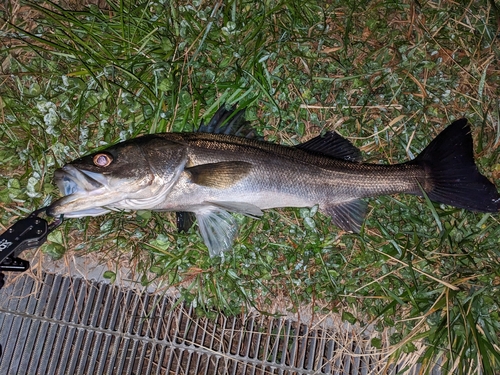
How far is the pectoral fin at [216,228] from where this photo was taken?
3.29 metres

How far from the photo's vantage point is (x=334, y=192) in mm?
3318

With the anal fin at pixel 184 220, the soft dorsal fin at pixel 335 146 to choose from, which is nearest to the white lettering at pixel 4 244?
the anal fin at pixel 184 220

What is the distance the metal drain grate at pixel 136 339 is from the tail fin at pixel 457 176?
4.90 ft

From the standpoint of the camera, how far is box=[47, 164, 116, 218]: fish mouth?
2788 mm

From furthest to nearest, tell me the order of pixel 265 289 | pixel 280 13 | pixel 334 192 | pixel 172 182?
pixel 280 13, pixel 265 289, pixel 334 192, pixel 172 182

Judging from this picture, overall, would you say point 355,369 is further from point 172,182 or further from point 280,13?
point 280,13

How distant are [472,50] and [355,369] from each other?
3.02m

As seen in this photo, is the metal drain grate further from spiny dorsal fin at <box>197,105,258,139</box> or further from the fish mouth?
spiny dorsal fin at <box>197,105,258,139</box>

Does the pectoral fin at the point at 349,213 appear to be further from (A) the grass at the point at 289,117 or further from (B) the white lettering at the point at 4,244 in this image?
(B) the white lettering at the point at 4,244

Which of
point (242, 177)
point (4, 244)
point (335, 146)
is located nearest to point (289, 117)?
point (335, 146)

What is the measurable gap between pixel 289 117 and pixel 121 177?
1571mm

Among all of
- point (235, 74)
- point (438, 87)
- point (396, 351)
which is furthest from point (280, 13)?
point (396, 351)

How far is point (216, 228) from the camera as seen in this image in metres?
3.32

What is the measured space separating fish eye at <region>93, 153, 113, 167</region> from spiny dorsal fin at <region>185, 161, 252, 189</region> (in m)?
0.54
